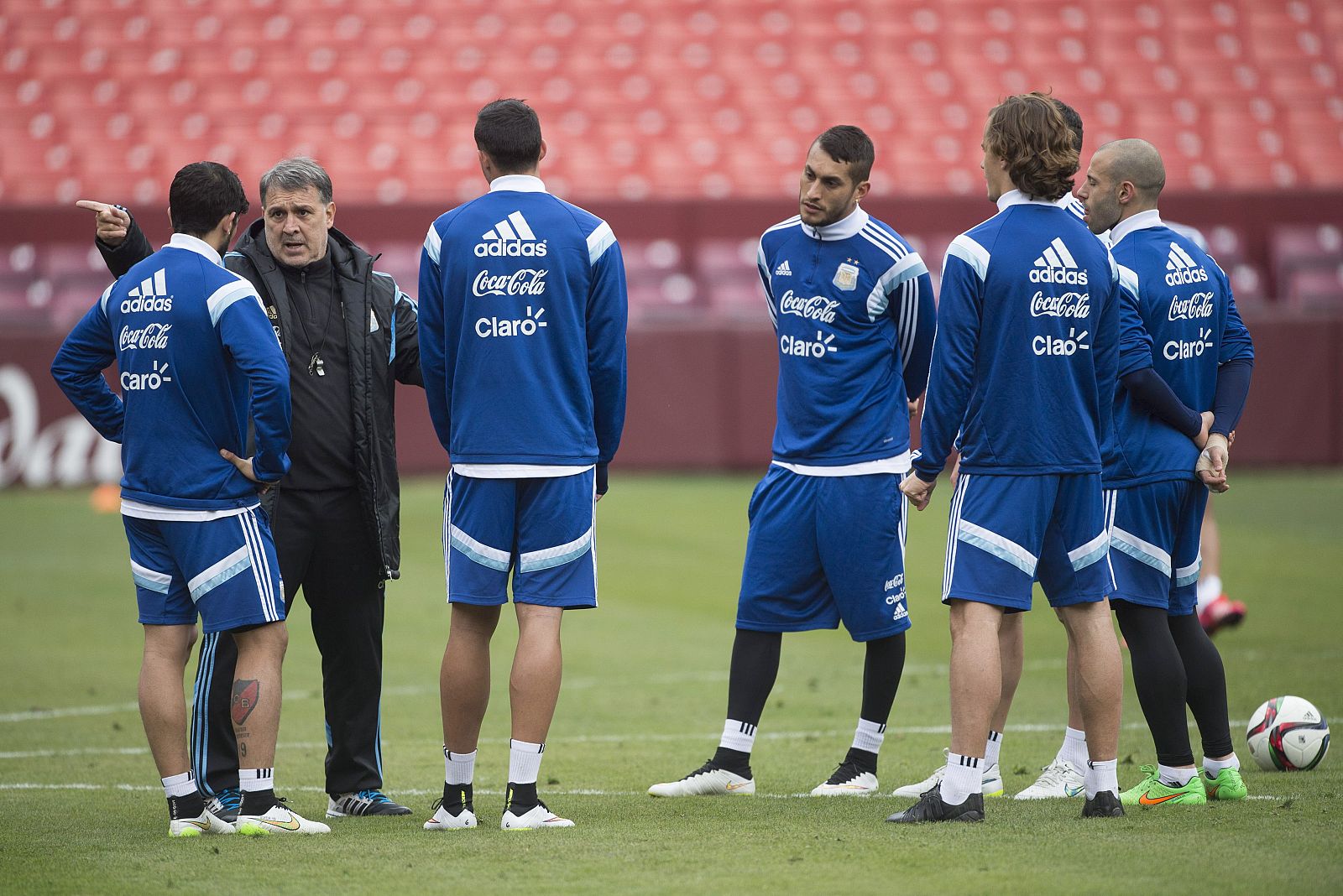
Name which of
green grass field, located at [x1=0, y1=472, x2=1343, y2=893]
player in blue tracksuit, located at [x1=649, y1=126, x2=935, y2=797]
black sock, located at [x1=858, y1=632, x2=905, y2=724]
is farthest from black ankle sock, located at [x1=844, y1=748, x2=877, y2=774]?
green grass field, located at [x1=0, y1=472, x2=1343, y2=893]

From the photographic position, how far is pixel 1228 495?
15.5 metres

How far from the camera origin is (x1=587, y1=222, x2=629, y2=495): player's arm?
17.2ft

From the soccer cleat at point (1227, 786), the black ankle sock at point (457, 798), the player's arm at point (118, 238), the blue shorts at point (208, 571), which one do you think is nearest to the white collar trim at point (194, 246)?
the player's arm at point (118, 238)

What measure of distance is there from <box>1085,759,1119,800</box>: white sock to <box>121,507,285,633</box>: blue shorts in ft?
9.13

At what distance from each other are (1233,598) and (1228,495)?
4543 millimetres

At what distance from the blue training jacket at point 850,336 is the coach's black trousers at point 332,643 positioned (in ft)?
5.44

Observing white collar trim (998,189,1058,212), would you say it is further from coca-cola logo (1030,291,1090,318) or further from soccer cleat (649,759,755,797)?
soccer cleat (649,759,755,797)

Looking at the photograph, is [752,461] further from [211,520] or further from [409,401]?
[211,520]

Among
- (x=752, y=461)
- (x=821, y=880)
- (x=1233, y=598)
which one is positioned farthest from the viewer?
(x=752, y=461)

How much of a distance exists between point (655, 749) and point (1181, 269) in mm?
3203

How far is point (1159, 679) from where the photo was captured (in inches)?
215

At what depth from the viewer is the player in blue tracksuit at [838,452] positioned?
5766 millimetres

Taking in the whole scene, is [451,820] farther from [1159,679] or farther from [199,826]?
[1159,679]

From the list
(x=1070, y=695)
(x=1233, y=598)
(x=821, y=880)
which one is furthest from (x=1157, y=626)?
(x=1233, y=598)
